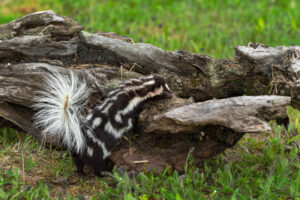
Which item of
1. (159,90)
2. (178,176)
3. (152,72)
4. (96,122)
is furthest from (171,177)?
(152,72)

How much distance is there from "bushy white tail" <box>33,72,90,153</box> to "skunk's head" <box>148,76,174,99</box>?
699mm

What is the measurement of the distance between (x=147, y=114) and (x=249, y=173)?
1.19m

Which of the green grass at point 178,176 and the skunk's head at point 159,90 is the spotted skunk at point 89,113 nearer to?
the skunk's head at point 159,90

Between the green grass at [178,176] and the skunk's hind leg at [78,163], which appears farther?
the skunk's hind leg at [78,163]

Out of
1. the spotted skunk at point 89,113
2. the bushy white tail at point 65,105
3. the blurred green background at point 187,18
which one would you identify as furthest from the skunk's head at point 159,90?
the blurred green background at point 187,18

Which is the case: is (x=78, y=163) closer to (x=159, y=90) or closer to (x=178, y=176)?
(x=178, y=176)

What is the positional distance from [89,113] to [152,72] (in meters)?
1.07

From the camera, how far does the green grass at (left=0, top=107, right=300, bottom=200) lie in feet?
12.7

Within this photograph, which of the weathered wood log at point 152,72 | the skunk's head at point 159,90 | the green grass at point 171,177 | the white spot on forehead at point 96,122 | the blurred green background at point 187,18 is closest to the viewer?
the green grass at point 171,177

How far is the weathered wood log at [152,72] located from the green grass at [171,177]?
201mm

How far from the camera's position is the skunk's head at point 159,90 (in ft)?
15.2

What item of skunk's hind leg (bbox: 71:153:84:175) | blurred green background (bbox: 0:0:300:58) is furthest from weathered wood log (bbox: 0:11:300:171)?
blurred green background (bbox: 0:0:300:58)

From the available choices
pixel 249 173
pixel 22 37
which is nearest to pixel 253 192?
pixel 249 173

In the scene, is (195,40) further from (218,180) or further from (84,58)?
(218,180)
